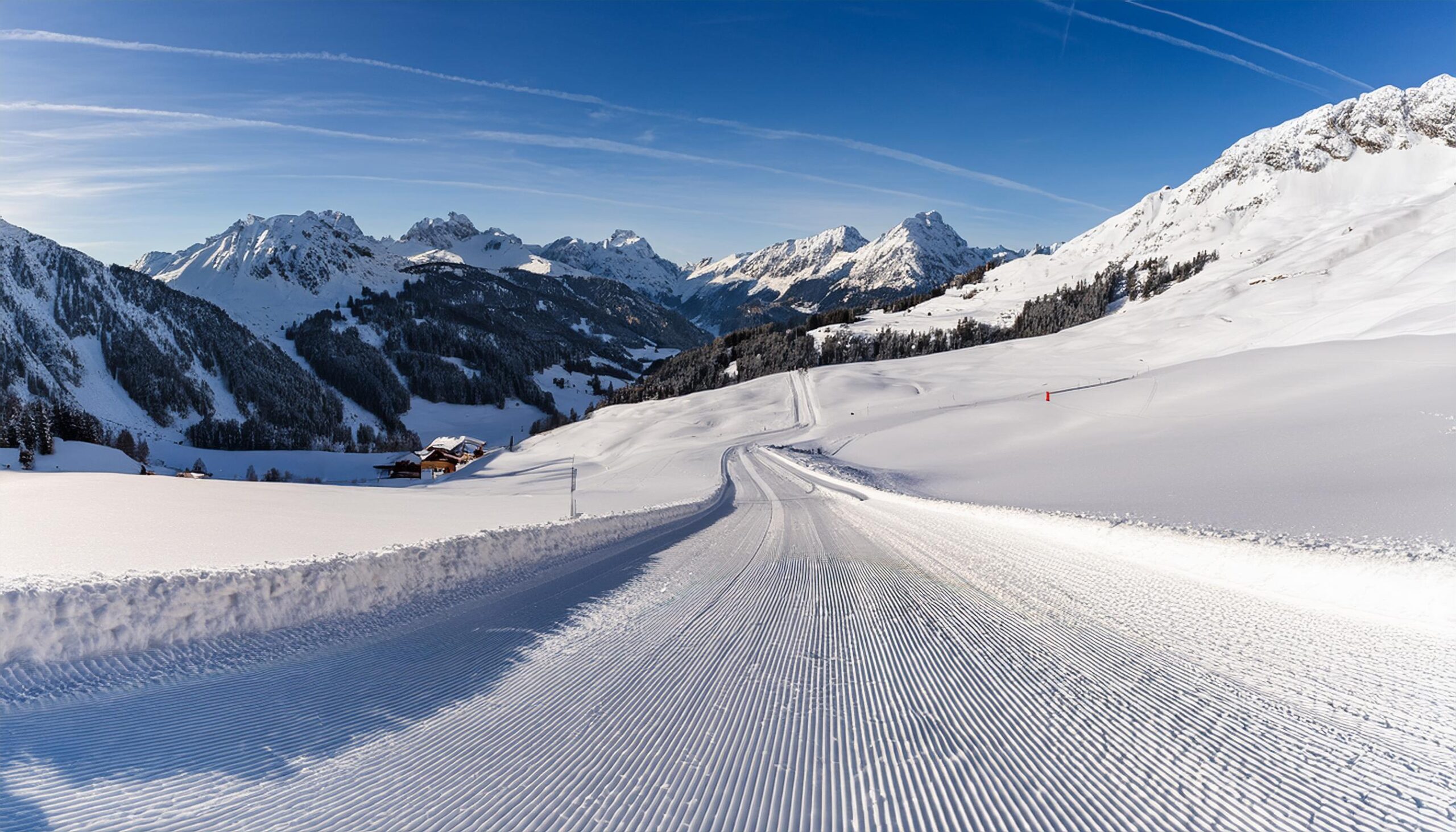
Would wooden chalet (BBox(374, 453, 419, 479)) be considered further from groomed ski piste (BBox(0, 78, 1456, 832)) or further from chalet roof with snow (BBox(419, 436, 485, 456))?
groomed ski piste (BBox(0, 78, 1456, 832))

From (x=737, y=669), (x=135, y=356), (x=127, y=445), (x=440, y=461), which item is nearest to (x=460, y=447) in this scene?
(x=440, y=461)

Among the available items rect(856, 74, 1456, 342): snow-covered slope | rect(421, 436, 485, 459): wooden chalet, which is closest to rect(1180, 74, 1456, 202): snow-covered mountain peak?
rect(856, 74, 1456, 342): snow-covered slope

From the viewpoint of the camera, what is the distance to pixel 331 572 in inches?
284

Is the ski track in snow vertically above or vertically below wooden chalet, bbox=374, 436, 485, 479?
above

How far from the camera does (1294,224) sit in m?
151

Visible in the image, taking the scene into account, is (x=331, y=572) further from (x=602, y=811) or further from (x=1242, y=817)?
(x=1242, y=817)

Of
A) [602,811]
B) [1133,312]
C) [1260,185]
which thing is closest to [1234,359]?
[602,811]

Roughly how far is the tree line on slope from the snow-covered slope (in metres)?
6.53

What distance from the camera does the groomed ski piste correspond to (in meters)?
3.51

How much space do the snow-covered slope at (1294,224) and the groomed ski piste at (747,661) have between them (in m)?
77.6

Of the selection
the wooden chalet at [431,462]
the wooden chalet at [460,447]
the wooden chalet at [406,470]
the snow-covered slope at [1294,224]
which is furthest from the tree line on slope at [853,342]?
the wooden chalet at [406,470]

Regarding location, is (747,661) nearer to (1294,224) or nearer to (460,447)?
(460,447)

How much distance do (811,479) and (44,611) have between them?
1018 inches

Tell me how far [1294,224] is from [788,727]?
675ft
